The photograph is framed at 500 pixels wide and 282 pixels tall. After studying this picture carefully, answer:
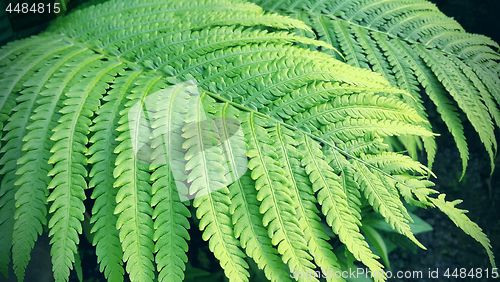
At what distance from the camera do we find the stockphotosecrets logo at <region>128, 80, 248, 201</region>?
0.71 m

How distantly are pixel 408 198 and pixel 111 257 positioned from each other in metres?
0.68

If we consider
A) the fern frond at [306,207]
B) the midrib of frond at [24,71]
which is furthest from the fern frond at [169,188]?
the midrib of frond at [24,71]

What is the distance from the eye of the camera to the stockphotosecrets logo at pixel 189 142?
0.71m

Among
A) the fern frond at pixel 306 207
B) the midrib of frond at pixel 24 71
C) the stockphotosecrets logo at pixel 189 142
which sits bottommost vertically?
the fern frond at pixel 306 207

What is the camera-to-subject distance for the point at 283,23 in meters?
0.98

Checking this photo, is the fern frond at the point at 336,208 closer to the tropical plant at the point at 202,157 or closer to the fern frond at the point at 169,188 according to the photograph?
the tropical plant at the point at 202,157

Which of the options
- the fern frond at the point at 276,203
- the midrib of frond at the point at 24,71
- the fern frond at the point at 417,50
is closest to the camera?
the fern frond at the point at 276,203

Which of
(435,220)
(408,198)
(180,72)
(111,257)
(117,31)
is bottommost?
(435,220)

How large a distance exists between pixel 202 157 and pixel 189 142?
48 millimetres

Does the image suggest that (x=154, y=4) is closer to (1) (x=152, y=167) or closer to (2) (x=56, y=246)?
(1) (x=152, y=167)

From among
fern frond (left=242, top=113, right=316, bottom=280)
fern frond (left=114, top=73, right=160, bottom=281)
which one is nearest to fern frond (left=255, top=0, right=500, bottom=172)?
fern frond (left=242, top=113, right=316, bottom=280)

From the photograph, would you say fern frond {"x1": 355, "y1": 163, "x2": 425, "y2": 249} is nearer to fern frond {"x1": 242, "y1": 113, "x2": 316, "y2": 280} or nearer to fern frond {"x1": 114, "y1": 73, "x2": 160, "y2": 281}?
fern frond {"x1": 242, "y1": 113, "x2": 316, "y2": 280}

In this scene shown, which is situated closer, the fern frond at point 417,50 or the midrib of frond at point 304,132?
the midrib of frond at point 304,132

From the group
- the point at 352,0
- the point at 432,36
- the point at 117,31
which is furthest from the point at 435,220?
the point at 117,31
